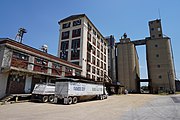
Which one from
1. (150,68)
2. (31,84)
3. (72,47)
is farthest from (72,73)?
(150,68)

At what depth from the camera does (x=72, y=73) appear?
35.6m

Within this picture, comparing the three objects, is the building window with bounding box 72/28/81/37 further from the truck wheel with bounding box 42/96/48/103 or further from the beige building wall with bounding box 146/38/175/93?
the beige building wall with bounding box 146/38/175/93

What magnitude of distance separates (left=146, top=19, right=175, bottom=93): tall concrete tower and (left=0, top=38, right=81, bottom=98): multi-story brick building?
49976mm

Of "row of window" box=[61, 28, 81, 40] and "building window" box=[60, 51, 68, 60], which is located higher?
"row of window" box=[61, 28, 81, 40]

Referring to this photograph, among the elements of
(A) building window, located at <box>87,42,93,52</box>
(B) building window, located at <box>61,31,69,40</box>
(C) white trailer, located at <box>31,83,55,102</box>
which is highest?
(B) building window, located at <box>61,31,69,40</box>

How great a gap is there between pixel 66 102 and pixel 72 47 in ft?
85.1

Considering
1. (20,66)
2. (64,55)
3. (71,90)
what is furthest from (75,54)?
(71,90)

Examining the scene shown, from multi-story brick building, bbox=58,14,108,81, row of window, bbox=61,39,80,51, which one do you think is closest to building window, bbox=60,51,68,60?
multi-story brick building, bbox=58,14,108,81

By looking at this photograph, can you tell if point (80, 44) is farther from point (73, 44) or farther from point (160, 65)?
point (160, 65)

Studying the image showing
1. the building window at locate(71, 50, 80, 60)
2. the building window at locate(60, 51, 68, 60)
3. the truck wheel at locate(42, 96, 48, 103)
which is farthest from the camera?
the building window at locate(60, 51, 68, 60)

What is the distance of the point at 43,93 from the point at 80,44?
23176 millimetres

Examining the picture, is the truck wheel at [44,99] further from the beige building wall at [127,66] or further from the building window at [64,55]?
the beige building wall at [127,66]

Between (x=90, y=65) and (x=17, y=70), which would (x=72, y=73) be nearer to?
(x=90, y=65)

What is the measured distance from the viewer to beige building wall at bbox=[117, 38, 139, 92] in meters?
65.6
